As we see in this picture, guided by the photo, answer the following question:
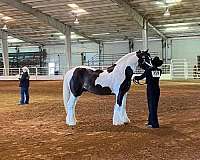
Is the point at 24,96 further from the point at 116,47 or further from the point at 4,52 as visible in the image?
the point at 116,47

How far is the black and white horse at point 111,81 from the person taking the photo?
282 inches

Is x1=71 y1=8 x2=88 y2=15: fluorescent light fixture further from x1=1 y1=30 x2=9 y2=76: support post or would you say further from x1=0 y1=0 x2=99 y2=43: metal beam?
x1=1 y1=30 x2=9 y2=76: support post

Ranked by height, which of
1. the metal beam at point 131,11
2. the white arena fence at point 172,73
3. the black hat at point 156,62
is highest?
the metal beam at point 131,11

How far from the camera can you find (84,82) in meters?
7.45

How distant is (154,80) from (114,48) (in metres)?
34.4

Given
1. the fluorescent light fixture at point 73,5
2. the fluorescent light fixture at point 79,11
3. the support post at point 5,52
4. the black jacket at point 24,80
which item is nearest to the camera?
the black jacket at point 24,80

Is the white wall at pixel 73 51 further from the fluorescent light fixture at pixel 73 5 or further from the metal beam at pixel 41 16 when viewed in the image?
the fluorescent light fixture at pixel 73 5

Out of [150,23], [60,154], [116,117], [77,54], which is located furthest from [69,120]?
[77,54]

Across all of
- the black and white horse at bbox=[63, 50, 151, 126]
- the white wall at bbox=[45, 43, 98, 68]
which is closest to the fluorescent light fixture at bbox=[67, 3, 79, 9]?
the white wall at bbox=[45, 43, 98, 68]

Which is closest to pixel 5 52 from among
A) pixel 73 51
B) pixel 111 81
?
pixel 73 51

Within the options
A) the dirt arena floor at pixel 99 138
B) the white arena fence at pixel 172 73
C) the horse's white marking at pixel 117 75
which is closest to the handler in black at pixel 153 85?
the dirt arena floor at pixel 99 138

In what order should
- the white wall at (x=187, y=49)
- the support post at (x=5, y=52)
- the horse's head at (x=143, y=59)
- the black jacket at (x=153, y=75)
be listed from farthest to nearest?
the white wall at (x=187, y=49)
the support post at (x=5, y=52)
the horse's head at (x=143, y=59)
the black jacket at (x=153, y=75)

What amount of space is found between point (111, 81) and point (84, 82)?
2.00 feet

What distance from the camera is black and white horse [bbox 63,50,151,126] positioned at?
7152 mm
